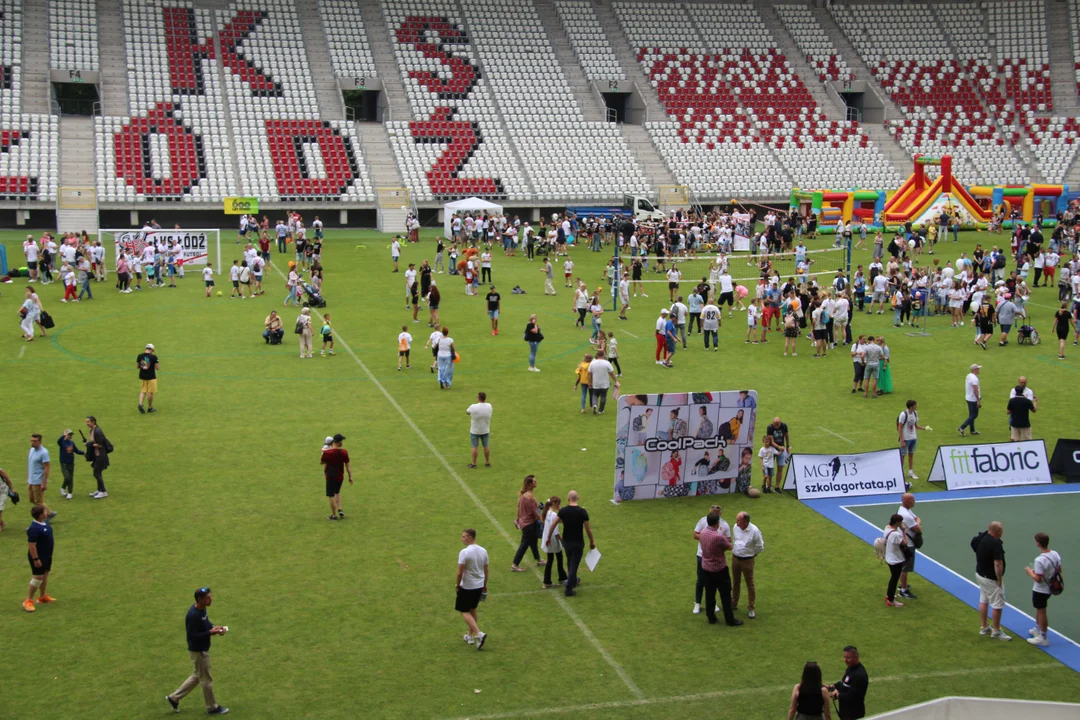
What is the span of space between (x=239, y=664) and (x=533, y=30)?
62.2 metres

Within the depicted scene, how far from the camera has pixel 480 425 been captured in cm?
2081

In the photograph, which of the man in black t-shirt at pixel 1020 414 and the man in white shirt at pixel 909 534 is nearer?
the man in white shirt at pixel 909 534

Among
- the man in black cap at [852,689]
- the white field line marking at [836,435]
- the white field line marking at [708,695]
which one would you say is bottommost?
the white field line marking at [708,695]

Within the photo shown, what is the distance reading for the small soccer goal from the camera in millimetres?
43188

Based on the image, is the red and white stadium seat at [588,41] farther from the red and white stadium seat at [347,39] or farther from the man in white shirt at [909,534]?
the man in white shirt at [909,534]

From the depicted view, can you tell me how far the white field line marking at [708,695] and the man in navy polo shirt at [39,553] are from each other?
6.18 meters

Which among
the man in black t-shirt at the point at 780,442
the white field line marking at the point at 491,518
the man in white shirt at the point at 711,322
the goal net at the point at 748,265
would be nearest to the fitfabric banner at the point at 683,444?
the man in black t-shirt at the point at 780,442

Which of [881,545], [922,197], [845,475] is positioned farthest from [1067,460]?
[922,197]

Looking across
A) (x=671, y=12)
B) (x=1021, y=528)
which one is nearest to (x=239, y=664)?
(x=1021, y=528)

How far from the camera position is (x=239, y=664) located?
1344 cm

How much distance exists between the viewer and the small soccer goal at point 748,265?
142 ft

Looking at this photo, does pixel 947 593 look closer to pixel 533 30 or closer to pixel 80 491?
pixel 80 491

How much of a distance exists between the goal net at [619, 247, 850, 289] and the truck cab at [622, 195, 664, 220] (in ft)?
22.7

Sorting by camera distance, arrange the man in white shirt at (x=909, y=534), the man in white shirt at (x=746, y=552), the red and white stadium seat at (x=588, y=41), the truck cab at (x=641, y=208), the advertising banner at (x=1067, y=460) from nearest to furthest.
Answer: the man in white shirt at (x=746, y=552) < the man in white shirt at (x=909, y=534) < the advertising banner at (x=1067, y=460) < the truck cab at (x=641, y=208) < the red and white stadium seat at (x=588, y=41)
